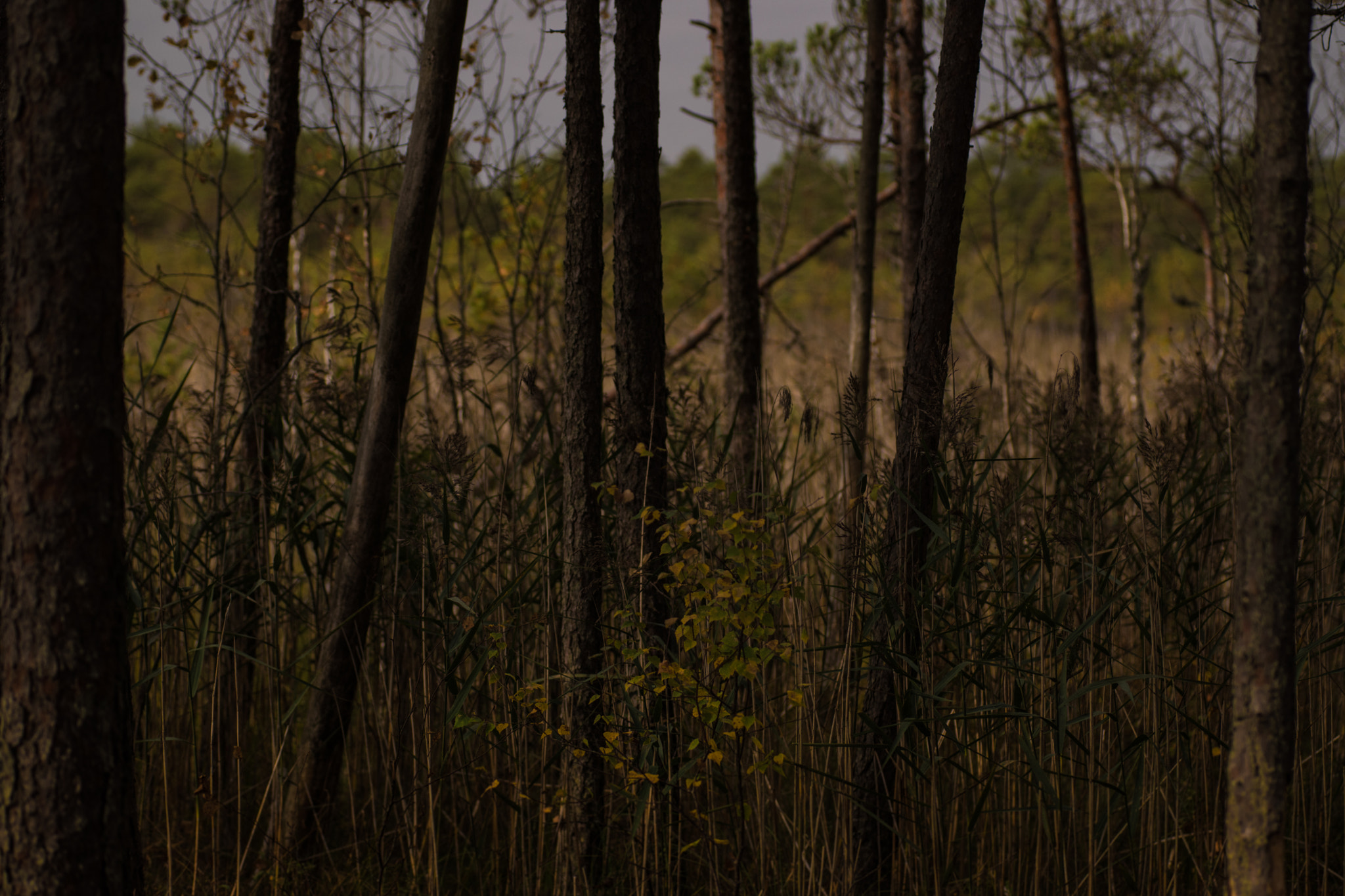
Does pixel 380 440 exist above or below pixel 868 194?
below

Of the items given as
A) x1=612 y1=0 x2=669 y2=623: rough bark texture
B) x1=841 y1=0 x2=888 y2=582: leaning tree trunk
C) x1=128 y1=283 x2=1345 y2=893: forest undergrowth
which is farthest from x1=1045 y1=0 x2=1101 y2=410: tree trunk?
x1=612 y1=0 x2=669 y2=623: rough bark texture

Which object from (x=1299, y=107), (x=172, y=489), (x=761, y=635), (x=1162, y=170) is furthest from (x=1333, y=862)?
(x=1162, y=170)

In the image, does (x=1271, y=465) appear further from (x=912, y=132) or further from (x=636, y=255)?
(x=912, y=132)

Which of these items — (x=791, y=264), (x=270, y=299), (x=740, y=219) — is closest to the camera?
(x=270, y=299)

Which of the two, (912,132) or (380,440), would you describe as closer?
(380,440)

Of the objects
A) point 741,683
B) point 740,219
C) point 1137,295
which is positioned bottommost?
point 741,683

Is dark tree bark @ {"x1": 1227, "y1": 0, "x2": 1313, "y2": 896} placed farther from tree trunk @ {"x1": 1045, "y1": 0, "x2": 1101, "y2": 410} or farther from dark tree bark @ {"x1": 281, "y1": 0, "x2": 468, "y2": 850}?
tree trunk @ {"x1": 1045, "y1": 0, "x2": 1101, "y2": 410}

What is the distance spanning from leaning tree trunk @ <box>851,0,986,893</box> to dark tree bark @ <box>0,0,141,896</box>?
1.69 m

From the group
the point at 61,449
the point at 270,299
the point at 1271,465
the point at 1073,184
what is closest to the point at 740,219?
the point at 270,299

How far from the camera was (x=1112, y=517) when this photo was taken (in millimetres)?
4738

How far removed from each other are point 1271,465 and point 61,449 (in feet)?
6.61

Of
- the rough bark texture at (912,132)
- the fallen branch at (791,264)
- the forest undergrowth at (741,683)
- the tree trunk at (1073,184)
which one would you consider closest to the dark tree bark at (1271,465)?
the forest undergrowth at (741,683)

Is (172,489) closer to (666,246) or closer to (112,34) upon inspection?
(112,34)

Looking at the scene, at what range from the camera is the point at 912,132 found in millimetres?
5488
